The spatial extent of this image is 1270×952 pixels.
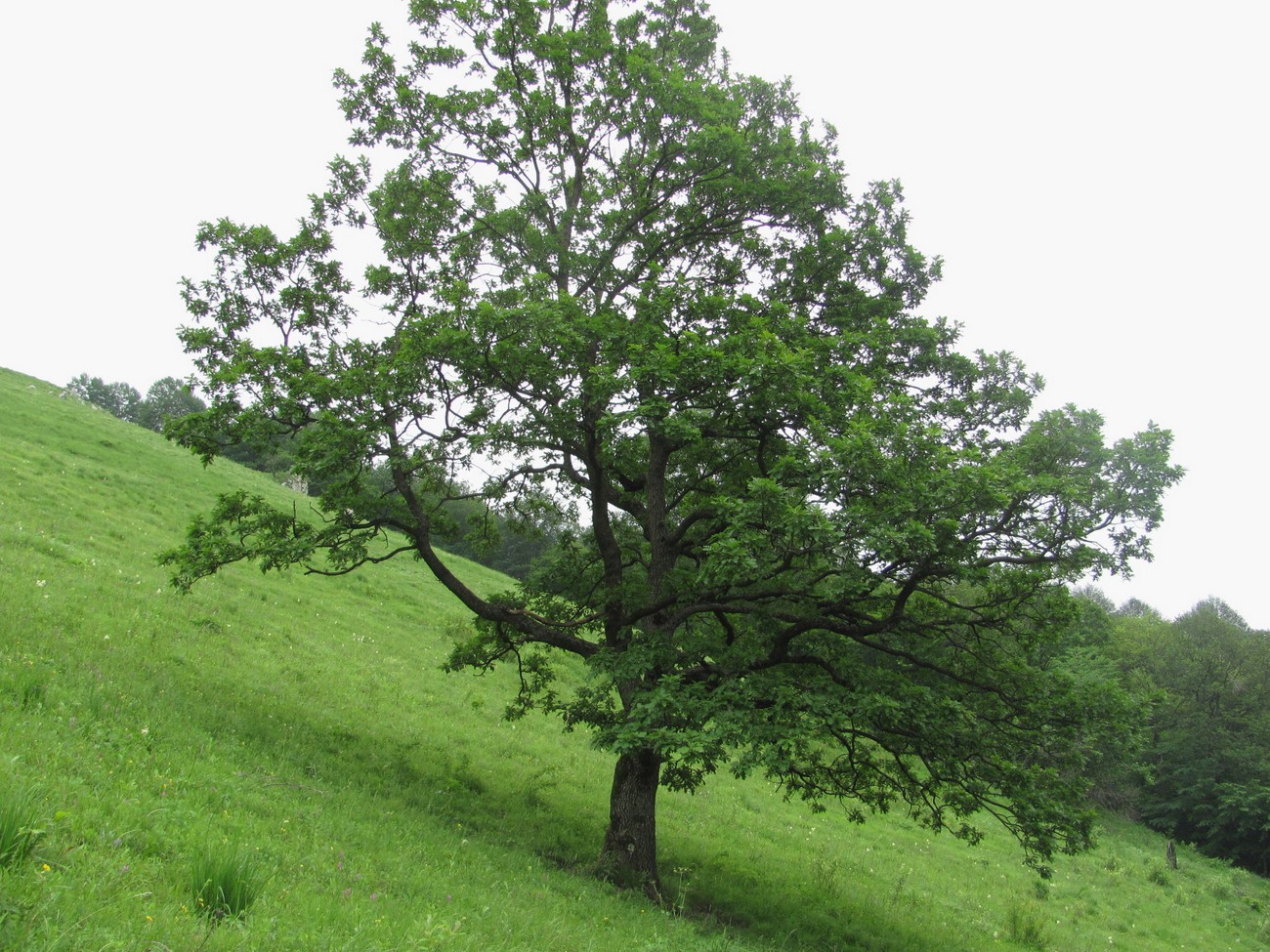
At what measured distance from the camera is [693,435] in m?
10.9

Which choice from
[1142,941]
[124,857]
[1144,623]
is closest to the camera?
[124,857]

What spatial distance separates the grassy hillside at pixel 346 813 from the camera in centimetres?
590

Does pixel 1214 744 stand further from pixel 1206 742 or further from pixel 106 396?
pixel 106 396

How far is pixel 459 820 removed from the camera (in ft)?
41.9

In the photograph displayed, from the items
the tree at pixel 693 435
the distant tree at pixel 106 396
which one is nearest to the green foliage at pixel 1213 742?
the tree at pixel 693 435

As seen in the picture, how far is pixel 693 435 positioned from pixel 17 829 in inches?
328

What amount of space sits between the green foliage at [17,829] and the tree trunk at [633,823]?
27.8ft

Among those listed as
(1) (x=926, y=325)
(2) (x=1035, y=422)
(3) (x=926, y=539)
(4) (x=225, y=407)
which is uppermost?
(1) (x=926, y=325)

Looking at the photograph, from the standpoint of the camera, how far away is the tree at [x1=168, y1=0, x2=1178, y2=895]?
35.4 feet

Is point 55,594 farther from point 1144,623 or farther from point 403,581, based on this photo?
point 1144,623

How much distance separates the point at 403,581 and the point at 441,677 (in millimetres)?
13482

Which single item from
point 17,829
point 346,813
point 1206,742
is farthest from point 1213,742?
point 17,829

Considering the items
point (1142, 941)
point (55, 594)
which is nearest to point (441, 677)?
point (55, 594)

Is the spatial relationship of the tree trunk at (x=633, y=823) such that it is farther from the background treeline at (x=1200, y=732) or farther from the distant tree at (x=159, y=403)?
the distant tree at (x=159, y=403)
